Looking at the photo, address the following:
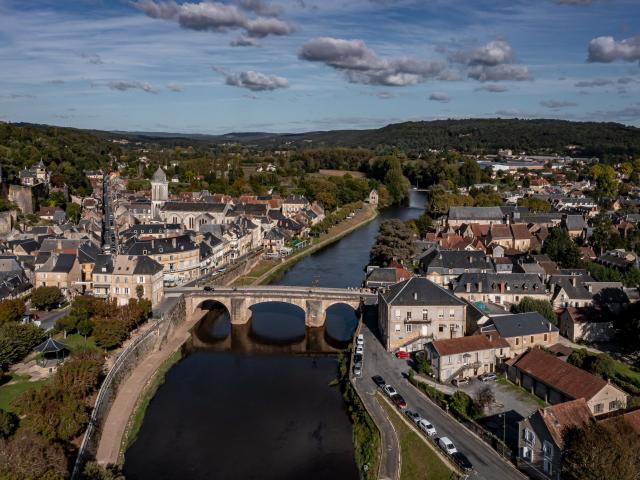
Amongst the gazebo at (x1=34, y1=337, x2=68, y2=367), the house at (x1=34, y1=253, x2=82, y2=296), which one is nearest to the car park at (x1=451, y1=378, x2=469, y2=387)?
the gazebo at (x1=34, y1=337, x2=68, y2=367)

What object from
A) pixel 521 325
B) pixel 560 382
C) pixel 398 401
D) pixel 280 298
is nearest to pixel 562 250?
pixel 521 325

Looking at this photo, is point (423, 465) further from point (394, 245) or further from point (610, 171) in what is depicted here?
point (610, 171)

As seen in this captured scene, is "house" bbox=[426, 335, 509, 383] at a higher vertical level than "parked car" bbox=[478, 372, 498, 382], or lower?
higher

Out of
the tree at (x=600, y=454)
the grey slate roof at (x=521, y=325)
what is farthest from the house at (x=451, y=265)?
the tree at (x=600, y=454)

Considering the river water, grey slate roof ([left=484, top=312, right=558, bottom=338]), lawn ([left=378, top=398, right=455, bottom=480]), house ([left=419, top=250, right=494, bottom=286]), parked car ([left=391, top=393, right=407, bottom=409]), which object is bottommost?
the river water

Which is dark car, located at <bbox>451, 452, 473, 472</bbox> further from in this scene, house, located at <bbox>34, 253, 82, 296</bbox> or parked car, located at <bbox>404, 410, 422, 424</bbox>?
house, located at <bbox>34, 253, 82, 296</bbox>

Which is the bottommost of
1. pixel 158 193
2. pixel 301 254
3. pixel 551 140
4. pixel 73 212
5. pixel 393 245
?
pixel 301 254

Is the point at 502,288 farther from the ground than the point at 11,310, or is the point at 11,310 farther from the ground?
the point at 502,288

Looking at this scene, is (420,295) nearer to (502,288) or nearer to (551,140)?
(502,288)

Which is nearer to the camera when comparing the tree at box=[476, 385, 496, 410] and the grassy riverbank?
the grassy riverbank
